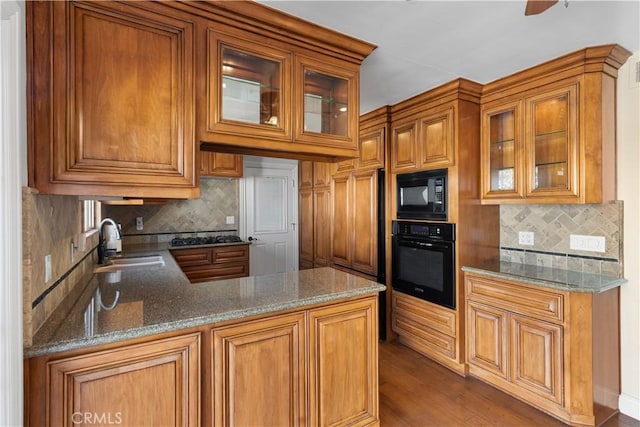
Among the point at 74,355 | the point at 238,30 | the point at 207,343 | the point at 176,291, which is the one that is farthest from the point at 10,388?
the point at 238,30

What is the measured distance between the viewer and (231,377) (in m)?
1.45

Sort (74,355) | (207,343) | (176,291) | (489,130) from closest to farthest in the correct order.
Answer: (74,355), (207,343), (176,291), (489,130)

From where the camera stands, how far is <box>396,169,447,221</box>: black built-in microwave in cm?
273

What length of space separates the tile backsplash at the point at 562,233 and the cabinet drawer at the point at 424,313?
31.6 inches

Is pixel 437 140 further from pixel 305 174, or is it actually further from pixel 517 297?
pixel 305 174

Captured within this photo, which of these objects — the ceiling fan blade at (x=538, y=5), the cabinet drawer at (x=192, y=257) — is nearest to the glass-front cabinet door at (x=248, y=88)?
the ceiling fan blade at (x=538, y=5)

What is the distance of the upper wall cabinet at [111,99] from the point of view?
1216 millimetres

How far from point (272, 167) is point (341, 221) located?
5.97ft

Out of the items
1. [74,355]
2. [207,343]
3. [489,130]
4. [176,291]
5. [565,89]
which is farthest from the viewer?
[489,130]

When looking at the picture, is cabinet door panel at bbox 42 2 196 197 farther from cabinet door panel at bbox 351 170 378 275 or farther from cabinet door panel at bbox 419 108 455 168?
cabinet door panel at bbox 351 170 378 275

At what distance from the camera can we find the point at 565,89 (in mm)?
2246

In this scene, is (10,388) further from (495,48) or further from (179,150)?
(495,48)

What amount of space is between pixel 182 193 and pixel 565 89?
2669 millimetres

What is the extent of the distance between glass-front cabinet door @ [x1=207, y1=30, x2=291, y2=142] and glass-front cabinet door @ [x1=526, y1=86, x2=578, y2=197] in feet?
6.48
